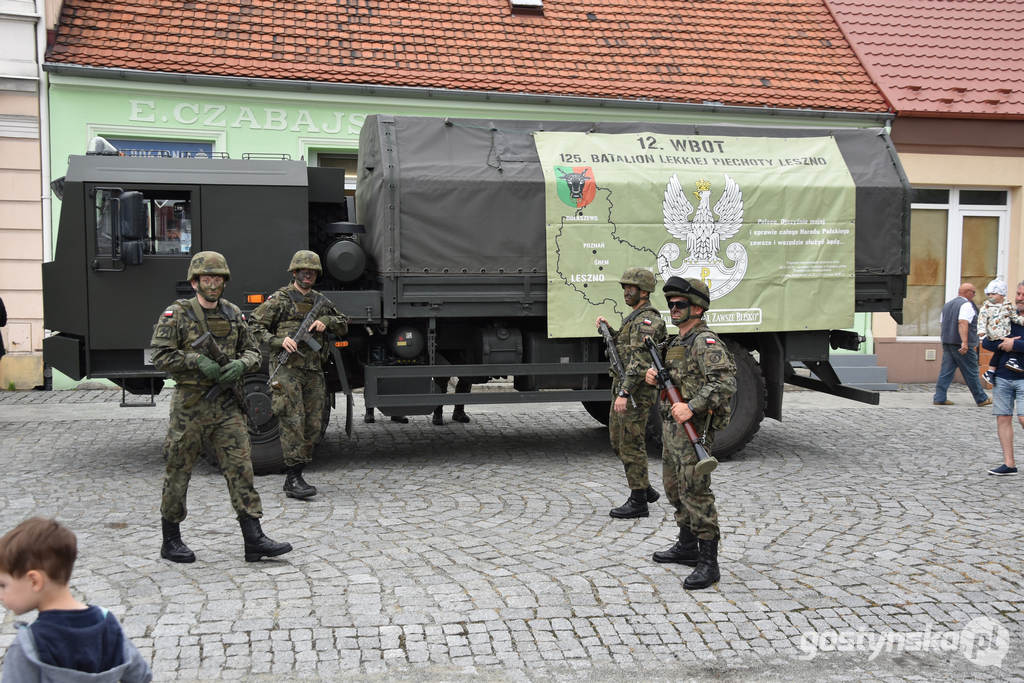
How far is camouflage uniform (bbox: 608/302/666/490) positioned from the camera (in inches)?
261

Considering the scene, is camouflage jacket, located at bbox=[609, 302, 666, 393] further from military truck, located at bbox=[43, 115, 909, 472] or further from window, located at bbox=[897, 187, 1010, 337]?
window, located at bbox=[897, 187, 1010, 337]

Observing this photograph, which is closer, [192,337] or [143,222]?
[192,337]

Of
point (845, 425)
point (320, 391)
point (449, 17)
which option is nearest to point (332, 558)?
point (320, 391)

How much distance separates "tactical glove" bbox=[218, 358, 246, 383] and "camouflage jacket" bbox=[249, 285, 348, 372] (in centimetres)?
167

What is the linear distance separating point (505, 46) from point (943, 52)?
7472 millimetres

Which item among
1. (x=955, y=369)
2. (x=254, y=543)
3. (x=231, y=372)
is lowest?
(x=254, y=543)

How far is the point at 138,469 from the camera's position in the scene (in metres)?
8.36

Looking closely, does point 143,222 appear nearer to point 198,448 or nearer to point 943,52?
point 198,448

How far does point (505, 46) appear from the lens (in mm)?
14797

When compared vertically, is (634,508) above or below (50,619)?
below

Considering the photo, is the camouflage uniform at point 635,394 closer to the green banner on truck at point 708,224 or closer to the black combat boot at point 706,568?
the black combat boot at point 706,568

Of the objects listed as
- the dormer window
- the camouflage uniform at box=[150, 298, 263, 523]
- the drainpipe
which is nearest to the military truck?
the camouflage uniform at box=[150, 298, 263, 523]

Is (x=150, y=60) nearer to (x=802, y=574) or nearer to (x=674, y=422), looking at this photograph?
(x=674, y=422)

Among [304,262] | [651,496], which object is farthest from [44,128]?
[651,496]
